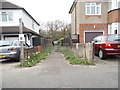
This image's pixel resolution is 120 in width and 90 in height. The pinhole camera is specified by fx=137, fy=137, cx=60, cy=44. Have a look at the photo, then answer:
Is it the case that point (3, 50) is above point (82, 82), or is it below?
above

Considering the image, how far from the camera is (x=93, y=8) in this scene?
51.0 feet

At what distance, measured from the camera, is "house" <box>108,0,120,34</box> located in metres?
13.6

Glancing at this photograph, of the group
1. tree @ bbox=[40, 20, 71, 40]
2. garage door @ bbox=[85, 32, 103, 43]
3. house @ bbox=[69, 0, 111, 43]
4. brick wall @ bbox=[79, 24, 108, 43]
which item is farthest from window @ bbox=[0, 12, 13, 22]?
tree @ bbox=[40, 20, 71, 40]

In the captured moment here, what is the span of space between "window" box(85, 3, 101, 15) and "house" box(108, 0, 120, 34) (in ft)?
4.33

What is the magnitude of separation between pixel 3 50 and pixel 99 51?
6.25 m

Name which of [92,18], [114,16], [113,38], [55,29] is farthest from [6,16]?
[55,29]

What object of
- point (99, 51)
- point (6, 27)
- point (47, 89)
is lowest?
point (47, 89)

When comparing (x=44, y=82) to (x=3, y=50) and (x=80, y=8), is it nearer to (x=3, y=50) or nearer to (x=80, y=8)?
(x=3, y=50)

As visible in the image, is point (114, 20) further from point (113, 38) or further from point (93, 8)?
point (113, 38)

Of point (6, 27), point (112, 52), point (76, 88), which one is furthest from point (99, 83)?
point (6, 27)

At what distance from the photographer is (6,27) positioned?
1964 centimetres

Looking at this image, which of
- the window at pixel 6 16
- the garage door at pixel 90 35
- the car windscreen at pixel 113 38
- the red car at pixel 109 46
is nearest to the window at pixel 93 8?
the garage door at pixel 90 35

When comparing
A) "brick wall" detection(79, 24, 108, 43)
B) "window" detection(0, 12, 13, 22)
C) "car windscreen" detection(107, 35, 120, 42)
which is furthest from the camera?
"window" detection(0, 12, 13, 22)

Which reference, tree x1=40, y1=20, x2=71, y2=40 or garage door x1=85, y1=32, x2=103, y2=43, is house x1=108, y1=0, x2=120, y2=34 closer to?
garage door x1=85, y1=32, x2=103, y2=43
